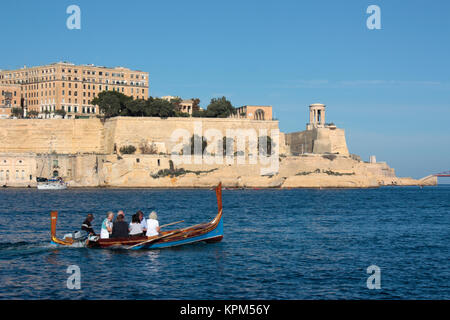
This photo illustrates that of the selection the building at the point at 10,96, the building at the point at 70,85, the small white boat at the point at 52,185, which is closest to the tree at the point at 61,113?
the building at the point at 70,85

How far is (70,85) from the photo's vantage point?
313 feet

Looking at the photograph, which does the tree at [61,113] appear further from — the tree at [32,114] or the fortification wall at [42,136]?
the fortification wall at [42,136]

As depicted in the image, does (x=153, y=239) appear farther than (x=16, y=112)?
No

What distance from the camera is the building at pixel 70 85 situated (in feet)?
311

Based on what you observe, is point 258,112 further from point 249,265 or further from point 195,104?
point 249,265

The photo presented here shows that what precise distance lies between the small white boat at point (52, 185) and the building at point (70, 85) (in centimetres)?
1569

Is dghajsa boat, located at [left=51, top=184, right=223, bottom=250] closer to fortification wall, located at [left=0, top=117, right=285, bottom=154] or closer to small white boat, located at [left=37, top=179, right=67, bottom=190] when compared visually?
small white boat, located at [left=37, top=179, right=67, bottom=190]

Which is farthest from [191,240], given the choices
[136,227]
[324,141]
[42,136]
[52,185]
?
[324,141]

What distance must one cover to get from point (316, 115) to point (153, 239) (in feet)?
269

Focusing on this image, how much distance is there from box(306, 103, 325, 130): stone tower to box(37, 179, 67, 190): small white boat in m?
42.6

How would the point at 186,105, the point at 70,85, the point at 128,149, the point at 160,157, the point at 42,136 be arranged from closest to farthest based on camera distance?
the point at 160,157 < the point at 128,149 < the point at 42,136 < the point at 70,85 < the point at 186,105

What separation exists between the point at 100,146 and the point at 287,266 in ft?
228

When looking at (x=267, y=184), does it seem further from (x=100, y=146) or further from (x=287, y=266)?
(x=287, y=266)

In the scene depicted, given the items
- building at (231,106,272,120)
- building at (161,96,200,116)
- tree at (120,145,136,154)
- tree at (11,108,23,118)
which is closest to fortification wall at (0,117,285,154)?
tree at (120,145,136,154)
